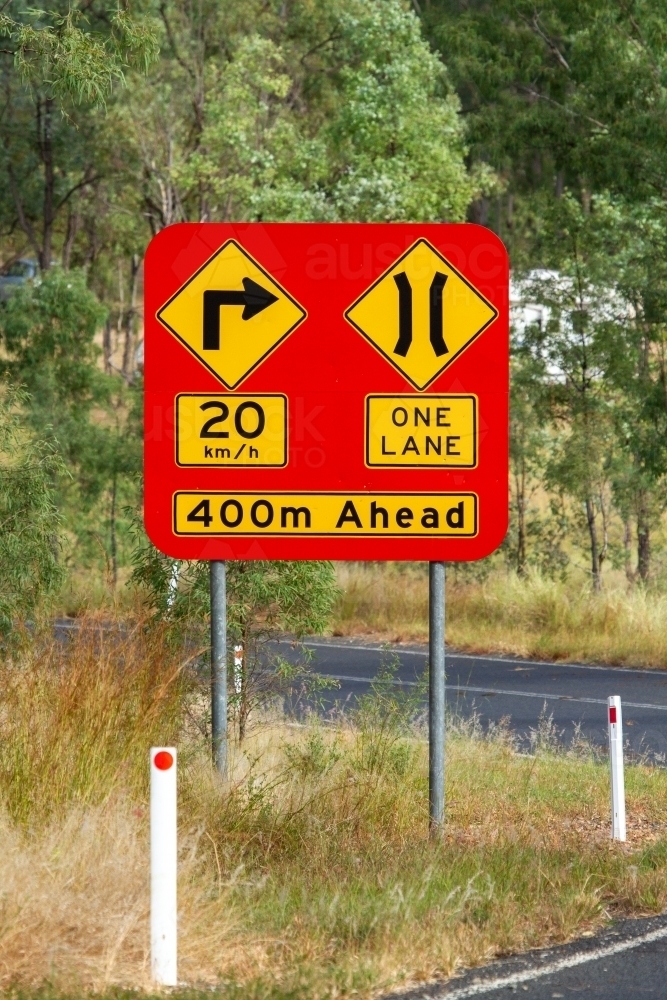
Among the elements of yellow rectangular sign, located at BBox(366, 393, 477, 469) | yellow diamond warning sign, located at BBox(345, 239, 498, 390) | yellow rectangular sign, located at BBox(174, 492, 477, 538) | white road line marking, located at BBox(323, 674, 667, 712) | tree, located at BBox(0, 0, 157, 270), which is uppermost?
tree, located at BBox(0, 0, 157, 270)

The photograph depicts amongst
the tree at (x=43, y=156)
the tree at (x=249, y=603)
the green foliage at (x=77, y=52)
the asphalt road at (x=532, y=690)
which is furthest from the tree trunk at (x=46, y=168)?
the tree at (x=249, y=603)

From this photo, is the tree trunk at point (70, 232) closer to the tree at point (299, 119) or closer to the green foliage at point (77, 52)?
the tree at point (299, 119)

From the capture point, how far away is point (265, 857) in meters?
7.33

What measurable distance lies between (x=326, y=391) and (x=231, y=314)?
0.65 metres

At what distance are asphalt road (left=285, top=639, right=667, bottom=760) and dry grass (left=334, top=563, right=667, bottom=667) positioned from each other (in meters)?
0.60

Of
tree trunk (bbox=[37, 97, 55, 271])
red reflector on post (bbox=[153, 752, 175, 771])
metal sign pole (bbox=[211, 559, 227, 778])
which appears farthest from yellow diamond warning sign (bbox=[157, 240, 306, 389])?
tree trunk (bbox=[37, 97, 55, 271])

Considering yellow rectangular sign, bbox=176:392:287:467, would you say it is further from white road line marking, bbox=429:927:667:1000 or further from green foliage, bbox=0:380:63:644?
green foliage, bbox=0:380:63:644

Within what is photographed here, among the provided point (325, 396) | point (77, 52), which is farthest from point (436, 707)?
point (77, 52)

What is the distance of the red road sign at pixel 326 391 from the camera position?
27.4 feet

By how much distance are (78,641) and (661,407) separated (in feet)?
42.0

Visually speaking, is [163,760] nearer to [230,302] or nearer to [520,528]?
[230,302]

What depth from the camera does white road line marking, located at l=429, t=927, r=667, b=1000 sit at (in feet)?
19.3

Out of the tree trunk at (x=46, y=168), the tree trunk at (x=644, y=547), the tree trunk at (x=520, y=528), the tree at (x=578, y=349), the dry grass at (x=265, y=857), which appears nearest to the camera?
the dry grass at (x=265, y=857)

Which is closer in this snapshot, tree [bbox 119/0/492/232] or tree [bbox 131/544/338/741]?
tree [bbox 131/544/338/741]
